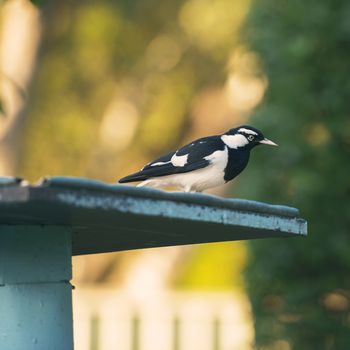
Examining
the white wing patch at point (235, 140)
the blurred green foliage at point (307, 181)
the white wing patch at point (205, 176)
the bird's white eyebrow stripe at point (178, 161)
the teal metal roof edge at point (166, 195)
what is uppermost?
the blurred green foliage at point (307, 181)

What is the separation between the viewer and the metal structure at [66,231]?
3848mm

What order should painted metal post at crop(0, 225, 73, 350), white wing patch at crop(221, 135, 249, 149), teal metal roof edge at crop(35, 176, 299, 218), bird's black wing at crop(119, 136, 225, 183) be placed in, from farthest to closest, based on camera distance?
white wing patch at crop(221, 135, 249, 149), bird's black wing at crop(119, 136, 225, 183), painted metal post at crop(0, 225, 73, 350), teal metal roof edge at crop(35, 176, 299, 218)

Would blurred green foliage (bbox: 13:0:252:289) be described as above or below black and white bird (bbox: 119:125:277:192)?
above

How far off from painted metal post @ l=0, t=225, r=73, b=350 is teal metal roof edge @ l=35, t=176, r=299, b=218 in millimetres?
596

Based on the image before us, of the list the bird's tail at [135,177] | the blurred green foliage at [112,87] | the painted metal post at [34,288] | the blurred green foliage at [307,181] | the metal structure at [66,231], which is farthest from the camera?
the blurred green foliage at [112,87]

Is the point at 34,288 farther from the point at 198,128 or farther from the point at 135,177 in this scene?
the point at 198,128

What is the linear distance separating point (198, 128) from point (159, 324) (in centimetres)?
647

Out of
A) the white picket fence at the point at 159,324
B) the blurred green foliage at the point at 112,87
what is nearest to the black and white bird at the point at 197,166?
the white picket fence at the point at 159,324

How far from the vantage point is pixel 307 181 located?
11.0 meters

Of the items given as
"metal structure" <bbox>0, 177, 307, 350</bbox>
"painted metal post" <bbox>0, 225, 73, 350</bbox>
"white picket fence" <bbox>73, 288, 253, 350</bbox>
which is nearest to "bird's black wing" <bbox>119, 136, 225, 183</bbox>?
"metal structure" <bbox>0, 177, 307, 350</bbox>

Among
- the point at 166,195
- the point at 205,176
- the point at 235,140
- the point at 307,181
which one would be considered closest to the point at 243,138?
the point at 235,140

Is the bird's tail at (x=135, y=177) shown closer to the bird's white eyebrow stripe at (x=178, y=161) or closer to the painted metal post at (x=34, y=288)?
the bird's white eyebrow stripe at (x=178, y=161)

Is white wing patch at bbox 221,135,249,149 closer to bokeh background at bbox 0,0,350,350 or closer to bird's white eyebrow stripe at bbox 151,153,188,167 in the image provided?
bird's white eyebrow stripe at bbox 151,153,188,167

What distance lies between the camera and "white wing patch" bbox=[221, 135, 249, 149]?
20.5 ft
